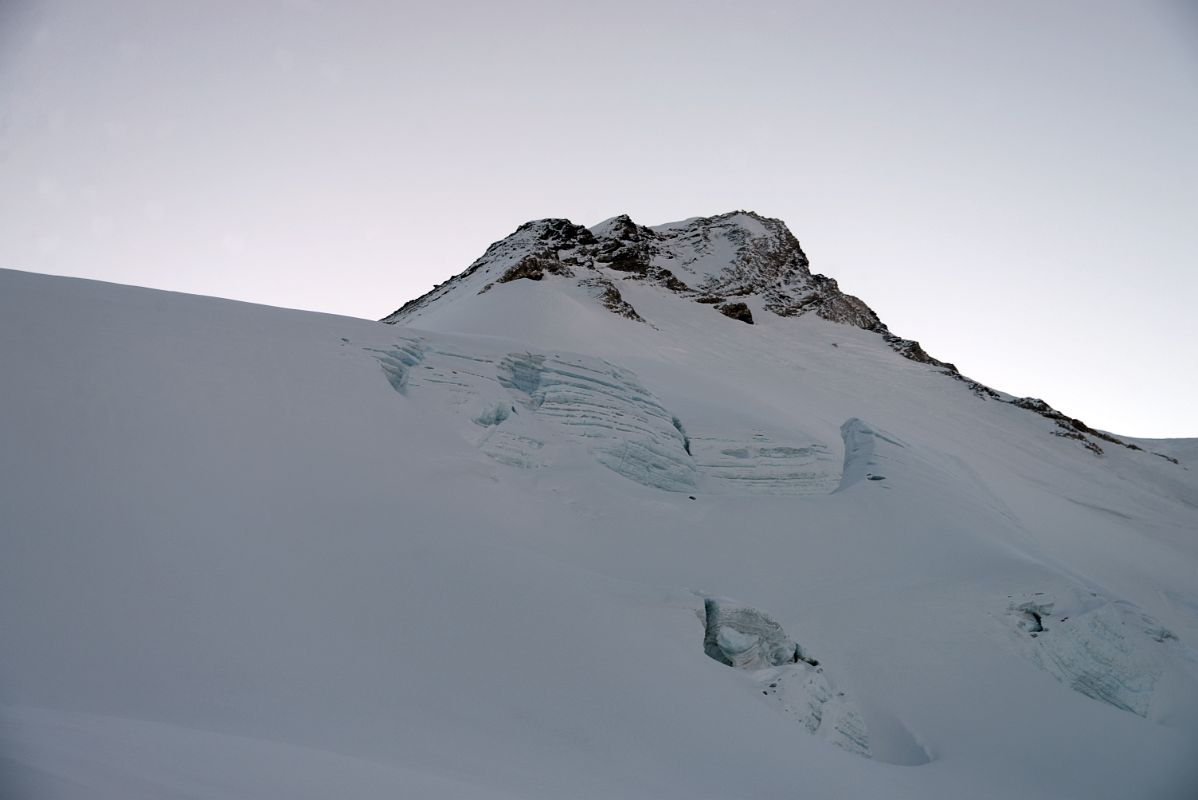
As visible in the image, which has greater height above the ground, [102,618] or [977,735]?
[102,618]

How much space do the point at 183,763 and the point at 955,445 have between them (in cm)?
2834

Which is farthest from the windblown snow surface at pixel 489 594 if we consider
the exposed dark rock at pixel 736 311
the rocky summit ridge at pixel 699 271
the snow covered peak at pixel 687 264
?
the exposed dark rock at pixel 736 311

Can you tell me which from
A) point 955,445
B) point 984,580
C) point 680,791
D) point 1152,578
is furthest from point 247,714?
point 955,445

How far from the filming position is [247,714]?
4148 mm

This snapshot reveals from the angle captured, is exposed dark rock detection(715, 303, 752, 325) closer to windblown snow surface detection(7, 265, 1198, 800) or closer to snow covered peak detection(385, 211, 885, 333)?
snow covered peak detection(385, 211, 885, 333)

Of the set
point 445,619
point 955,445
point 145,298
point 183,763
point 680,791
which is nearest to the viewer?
point 183,763

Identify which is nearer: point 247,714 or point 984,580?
point 247,714

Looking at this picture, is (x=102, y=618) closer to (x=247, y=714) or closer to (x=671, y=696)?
(x=247, y=714)

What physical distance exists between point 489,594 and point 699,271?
143 feet

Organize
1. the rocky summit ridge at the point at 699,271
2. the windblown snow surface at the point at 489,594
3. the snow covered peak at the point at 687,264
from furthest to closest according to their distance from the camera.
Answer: the snow covered peak at the point at 687,264
the rocky summit ridge at the point at 699,271
the windblown snow surface at the point at 489,594

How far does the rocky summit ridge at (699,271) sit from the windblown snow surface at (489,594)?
18.9 m

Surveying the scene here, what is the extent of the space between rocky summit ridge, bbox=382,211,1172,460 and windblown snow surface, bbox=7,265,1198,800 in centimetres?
1890

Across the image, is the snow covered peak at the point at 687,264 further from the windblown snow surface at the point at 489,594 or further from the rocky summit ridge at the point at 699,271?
the windblown snow surface at the point at 489,594

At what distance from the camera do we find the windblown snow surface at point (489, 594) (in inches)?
169
